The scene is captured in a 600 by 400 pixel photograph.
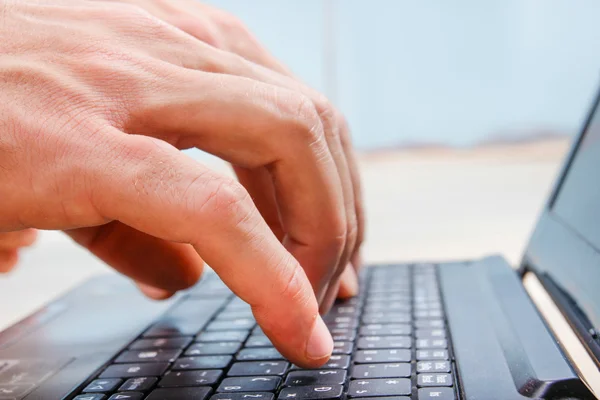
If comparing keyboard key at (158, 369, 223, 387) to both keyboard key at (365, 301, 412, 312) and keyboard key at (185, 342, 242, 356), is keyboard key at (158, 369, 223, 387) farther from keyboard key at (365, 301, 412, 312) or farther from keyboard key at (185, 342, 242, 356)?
keyboard key at (365, 301, 412, 312)

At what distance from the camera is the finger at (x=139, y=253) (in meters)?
0.55

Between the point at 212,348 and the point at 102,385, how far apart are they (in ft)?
0.28

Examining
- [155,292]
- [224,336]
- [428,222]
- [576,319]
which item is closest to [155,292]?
[155,292]

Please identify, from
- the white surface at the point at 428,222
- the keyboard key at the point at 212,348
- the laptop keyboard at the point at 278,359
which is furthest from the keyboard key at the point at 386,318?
the white surface at the point at 428,222

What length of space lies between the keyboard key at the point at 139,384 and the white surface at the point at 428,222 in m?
0.37

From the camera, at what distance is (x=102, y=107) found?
15.3 inches

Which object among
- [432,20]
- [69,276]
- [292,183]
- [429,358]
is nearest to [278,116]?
[292,183]

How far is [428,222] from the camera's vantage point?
1137 mm

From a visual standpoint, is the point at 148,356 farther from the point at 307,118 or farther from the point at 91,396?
the point at 307,118

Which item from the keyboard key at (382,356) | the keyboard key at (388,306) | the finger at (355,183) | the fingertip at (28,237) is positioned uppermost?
the finger at (355,183)

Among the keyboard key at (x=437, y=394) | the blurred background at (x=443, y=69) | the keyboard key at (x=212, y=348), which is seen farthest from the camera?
the blurred background at (x=443, y=69)

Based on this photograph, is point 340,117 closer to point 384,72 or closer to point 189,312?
point 189,312

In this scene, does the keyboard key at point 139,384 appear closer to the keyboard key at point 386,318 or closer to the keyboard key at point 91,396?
the keyboard key at point 91,396

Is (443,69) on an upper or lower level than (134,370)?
upper
